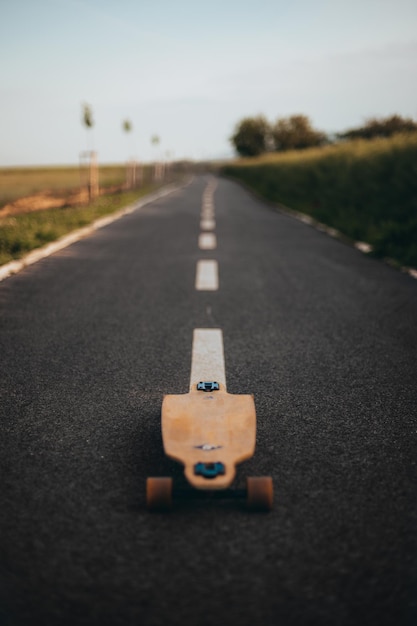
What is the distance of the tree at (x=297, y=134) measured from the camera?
93.4m

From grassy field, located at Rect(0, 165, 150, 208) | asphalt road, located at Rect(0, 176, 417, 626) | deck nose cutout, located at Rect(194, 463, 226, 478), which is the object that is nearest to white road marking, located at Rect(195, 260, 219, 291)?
asphalt road, located at Rect(0, 176, 417, 626)

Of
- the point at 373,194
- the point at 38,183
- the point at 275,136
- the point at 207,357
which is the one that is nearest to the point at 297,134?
the point at 275,136

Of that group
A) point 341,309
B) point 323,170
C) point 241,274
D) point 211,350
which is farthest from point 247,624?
point 323,170

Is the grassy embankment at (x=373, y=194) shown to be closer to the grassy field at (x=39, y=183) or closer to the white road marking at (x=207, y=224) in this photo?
the white road marking at (x=207, y=224)

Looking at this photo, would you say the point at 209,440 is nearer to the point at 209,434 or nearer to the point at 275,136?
the point at 209,434

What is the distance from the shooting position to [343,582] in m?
2.03

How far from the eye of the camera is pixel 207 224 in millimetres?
14648

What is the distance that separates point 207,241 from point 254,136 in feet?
334

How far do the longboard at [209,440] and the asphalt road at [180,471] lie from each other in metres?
0.14

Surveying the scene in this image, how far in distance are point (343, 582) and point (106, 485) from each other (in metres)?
1.22

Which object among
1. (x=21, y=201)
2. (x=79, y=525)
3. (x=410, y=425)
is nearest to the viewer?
(x=79, y=525)

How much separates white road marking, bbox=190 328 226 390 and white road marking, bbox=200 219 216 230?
8.87 m

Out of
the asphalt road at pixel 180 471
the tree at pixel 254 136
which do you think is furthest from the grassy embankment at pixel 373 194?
the tree at pixel 254 136

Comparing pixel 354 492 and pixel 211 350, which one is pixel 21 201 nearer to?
pixel 211 350
